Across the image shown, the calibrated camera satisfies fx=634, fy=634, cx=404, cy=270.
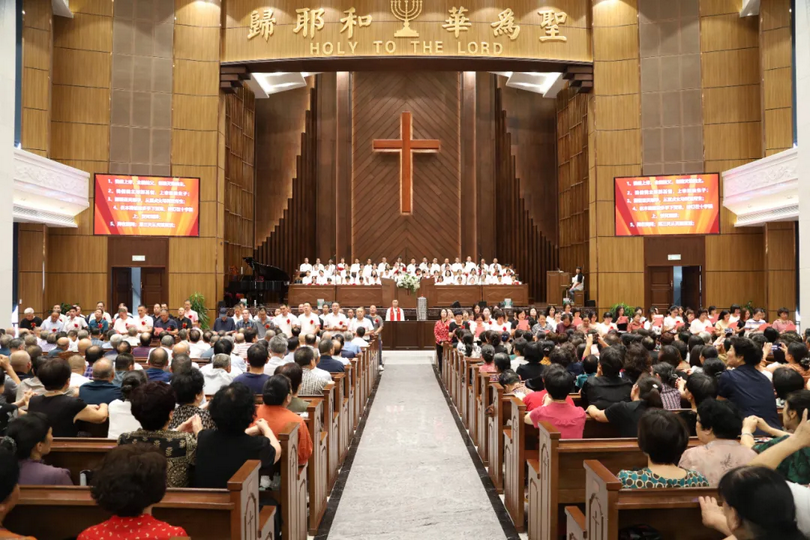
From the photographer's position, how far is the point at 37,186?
11273mm

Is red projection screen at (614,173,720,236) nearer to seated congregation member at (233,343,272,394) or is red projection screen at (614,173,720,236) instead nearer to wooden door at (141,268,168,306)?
wooden door at (141,268,168,306)

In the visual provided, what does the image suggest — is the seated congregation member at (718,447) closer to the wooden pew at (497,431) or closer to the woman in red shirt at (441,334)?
the wooden pew at (497,431)

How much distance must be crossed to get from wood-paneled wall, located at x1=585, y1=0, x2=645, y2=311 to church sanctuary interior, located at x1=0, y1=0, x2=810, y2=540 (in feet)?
0.20

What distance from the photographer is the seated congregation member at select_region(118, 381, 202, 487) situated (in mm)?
2377

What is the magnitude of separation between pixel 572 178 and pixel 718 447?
13970 millimetres

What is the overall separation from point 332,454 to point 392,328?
27.2ft

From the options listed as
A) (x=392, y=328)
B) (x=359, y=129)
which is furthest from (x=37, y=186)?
(x=359, y=129)

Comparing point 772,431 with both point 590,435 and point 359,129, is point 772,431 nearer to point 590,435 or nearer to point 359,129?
point 590,435

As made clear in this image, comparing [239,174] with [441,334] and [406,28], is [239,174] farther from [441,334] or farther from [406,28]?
[441,334]

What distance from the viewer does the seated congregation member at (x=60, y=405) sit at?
310 centimetres

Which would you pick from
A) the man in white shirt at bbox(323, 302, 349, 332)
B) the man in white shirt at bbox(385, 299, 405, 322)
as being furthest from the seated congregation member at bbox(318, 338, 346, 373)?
the man in white shirt at bbox(385, 299, 405, 322)

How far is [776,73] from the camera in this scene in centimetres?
1198

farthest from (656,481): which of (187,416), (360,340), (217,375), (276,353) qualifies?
(360,340)

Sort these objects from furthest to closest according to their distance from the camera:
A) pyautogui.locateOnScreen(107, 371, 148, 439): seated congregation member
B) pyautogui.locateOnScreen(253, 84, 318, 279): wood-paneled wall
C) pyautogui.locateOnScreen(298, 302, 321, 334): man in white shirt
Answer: pyautogui.locateOnScreen(253, 84, 318, 279): wood-paneled wall
pyautogui.locateOnScreen(298, 302, 321, 334): man in white shirt
pyautogui.locateOnScreen(107, 371, 148, 439): seated congregation member
